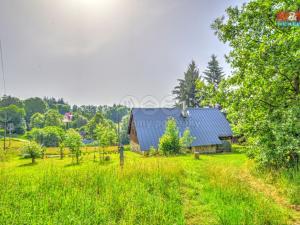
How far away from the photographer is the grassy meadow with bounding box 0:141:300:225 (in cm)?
398

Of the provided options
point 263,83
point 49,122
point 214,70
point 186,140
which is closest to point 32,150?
point 186,140

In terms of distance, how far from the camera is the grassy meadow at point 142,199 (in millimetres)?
3979

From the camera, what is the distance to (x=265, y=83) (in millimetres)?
7613

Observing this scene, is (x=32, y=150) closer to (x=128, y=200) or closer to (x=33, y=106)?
(x=128, y=200)

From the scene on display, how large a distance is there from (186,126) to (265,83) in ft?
59.0

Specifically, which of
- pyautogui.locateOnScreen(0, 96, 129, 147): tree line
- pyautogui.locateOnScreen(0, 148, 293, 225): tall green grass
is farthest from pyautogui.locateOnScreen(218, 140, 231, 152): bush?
pyautogui.locateOnScreen(0, 148, 293, 225): tall green grass

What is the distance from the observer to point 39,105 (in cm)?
9050

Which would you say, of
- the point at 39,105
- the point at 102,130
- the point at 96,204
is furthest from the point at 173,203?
the point at 39,105

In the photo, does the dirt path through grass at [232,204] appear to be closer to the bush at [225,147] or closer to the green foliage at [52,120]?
the bush at [225,147]

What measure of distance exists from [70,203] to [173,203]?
7.84 ft

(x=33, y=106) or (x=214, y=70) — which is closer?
(x=214, y=70)

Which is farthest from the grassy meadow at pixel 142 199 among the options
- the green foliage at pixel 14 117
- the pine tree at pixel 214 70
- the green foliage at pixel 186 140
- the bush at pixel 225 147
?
the green foliage at pixel 14 117

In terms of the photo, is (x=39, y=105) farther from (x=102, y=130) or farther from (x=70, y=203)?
(x=70, y=203)

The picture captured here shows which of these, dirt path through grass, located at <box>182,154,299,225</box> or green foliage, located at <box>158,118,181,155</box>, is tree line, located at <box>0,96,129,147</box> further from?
dirt path through grass, located at <box>182,154,299,225</box>
